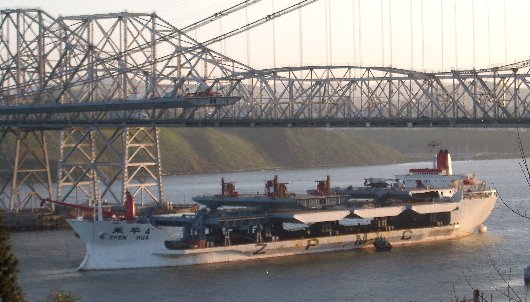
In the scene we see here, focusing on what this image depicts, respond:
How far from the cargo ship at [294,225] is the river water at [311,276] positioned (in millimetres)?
1033

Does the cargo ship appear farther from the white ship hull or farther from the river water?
the river water

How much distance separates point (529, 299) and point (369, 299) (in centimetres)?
675

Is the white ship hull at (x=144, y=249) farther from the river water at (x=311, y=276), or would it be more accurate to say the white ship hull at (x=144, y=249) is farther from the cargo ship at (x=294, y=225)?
the river water at (x=311, y=276)

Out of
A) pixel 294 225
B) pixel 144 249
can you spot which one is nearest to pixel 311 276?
pixel 144 249

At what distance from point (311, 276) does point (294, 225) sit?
25.6 meters

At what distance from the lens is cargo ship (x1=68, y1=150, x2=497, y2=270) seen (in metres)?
72.5

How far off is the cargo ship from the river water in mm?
1033

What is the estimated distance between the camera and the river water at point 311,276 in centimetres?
6166

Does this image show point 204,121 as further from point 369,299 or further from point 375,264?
point 369,299

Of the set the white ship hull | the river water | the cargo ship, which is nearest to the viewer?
the river water

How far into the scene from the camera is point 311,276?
67.4m

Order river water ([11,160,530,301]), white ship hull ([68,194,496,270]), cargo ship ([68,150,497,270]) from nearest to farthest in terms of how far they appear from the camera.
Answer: river water ([11,160,530,301]) → white ship hull ([68,194,496,270]) → cargo ship ([68,150,497,270])

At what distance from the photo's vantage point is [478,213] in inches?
3497

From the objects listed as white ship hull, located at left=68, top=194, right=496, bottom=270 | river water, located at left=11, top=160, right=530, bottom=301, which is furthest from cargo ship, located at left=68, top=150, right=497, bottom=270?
river water, located at left=11, top=160, right=530, bottom=301
